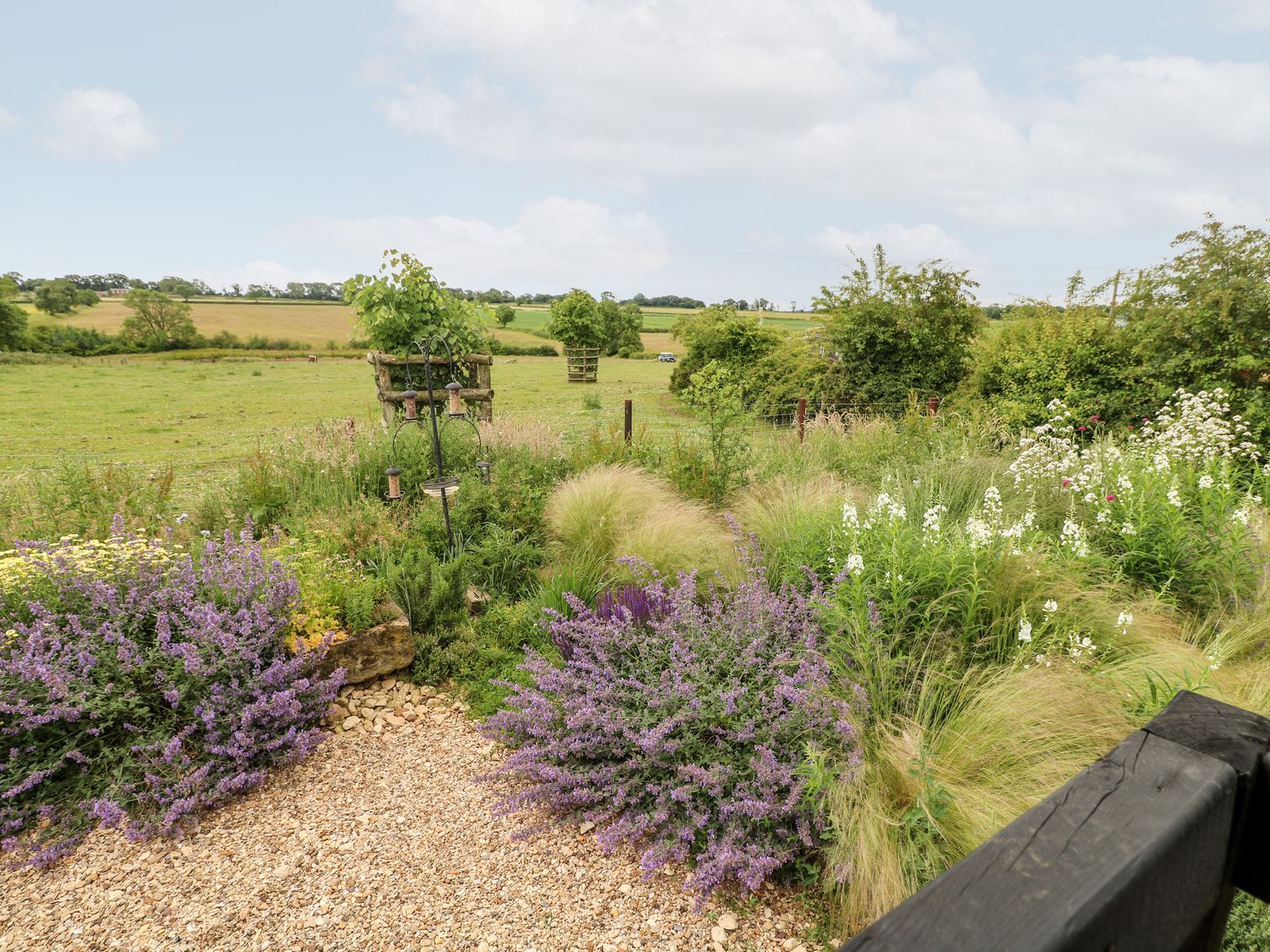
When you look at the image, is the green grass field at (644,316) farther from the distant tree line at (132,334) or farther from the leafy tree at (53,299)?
the leafy tree at (53,299)

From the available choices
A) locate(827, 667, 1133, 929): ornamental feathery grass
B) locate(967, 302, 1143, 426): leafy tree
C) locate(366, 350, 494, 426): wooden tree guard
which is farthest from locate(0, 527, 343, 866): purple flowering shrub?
locate(967, 302, 1143, 426): leafy tree

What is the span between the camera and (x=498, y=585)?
4.80 meters

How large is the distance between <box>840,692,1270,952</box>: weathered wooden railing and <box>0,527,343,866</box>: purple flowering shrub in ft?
10.3

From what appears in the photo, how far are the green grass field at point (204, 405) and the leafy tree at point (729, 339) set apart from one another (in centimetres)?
198

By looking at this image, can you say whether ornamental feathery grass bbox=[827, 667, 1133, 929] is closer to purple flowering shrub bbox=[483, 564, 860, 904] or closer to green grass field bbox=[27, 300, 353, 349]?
purple flowering shrub bbox=[483, 564, 860, 904]

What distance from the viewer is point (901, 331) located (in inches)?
474

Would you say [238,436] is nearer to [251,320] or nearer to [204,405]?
[204,405]

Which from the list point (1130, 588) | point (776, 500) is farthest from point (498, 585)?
point (1130, 588)

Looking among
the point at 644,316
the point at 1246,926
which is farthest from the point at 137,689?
the point at 644,316

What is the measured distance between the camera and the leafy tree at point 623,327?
3956cm

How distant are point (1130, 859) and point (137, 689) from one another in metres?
3.76

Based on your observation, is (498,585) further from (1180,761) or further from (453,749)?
(1180,761)

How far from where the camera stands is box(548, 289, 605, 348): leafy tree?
27.5 m

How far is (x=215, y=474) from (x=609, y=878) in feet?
27.0
